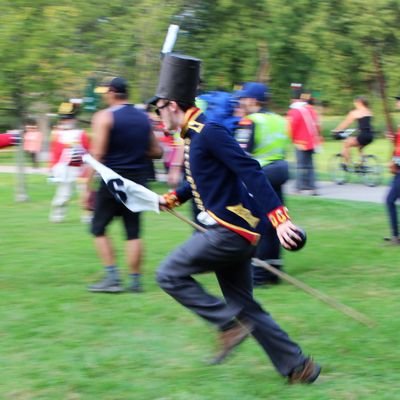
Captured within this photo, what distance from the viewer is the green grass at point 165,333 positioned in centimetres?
488

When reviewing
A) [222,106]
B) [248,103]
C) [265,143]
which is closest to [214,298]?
[265,143]

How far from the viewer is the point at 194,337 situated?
5.92 m

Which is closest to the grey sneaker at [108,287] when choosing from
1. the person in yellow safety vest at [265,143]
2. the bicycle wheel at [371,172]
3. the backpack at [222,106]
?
the person in yellow safety vest at [265,143]

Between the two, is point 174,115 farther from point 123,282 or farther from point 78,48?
point 78,48

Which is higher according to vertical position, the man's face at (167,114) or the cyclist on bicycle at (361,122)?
the man's face at (167,114)

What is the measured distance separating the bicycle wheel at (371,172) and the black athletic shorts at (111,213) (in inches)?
382

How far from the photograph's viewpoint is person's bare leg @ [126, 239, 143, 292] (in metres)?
7.48

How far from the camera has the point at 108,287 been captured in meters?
7.43

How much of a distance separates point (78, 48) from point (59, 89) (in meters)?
2.66

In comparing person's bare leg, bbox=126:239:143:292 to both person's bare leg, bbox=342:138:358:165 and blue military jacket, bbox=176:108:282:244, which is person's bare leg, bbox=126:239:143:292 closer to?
blue military jacket, bbox=176:108:282:244

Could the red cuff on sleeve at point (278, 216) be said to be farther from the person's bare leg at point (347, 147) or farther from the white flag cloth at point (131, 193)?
the person's bare leg at point (347, 147)

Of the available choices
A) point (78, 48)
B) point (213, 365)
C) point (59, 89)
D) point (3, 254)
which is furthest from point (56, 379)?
point (78, 48)

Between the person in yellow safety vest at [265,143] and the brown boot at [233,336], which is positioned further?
the person in yellow safety vest at [265,143]

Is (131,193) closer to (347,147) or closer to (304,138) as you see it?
(304,138)
